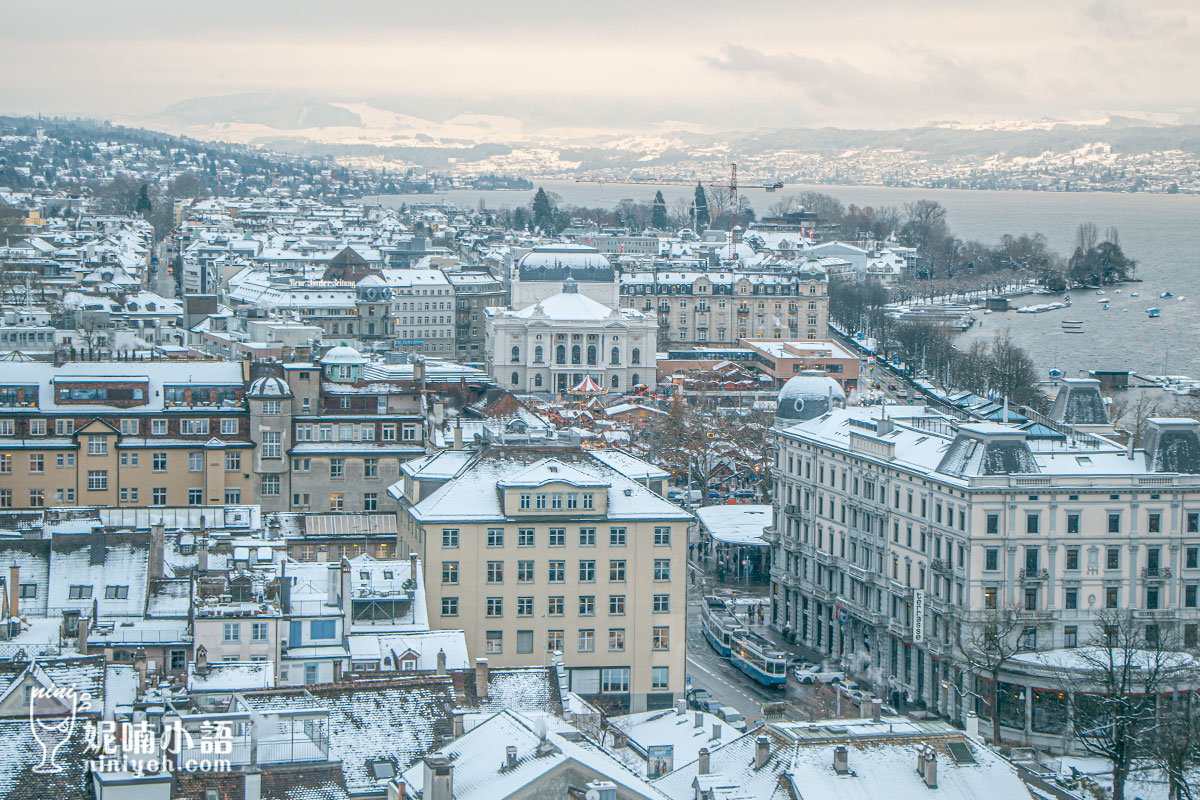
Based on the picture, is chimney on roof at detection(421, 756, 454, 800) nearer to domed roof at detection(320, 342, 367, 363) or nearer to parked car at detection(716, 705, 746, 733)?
parked car at detection(716, 705, 746, 733)

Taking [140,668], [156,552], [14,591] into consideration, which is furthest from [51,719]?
[156,552]

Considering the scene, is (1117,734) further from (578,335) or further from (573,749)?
(578,335)

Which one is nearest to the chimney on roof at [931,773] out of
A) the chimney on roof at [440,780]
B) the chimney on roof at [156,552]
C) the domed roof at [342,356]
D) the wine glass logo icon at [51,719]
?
the chimney on roof at [440,780]

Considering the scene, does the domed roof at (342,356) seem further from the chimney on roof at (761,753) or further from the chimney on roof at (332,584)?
the chimney on roof at (761,753)

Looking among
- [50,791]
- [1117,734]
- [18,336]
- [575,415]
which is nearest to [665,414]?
[575,415]

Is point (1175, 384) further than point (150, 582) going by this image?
Yes
